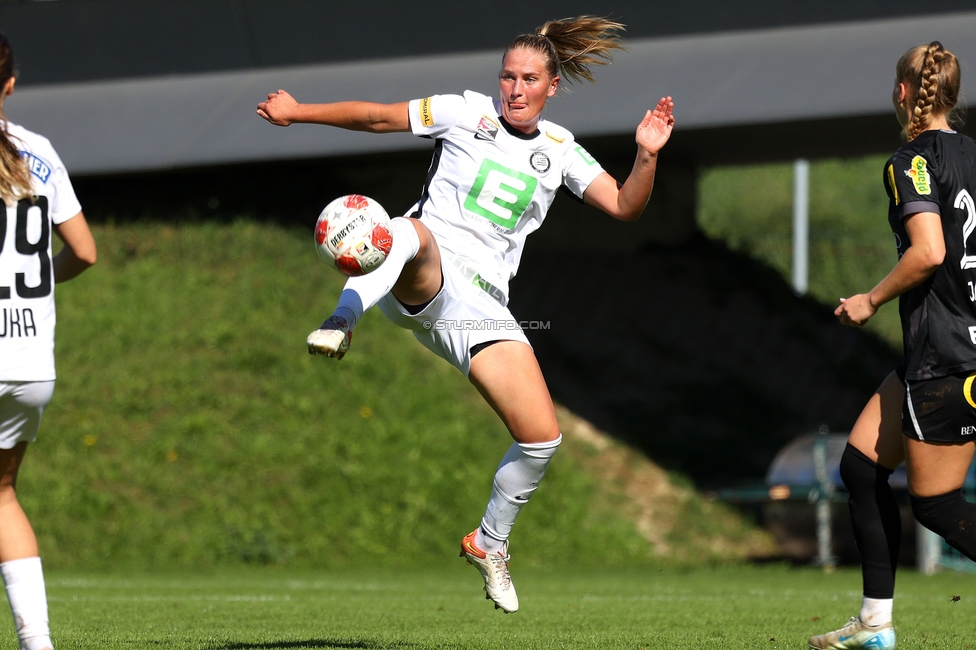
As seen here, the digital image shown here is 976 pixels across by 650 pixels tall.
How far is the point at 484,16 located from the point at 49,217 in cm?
1092

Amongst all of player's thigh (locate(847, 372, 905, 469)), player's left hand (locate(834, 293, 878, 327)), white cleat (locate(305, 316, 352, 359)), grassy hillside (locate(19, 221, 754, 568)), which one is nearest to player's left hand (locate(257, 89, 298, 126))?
white cleat (locate(305, 316, 352, 359))

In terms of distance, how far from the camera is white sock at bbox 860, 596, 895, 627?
502 centimetres

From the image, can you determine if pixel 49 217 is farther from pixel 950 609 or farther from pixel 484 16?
pixel 484 16

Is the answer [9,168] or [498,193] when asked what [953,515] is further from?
[9,168]

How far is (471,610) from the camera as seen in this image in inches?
315

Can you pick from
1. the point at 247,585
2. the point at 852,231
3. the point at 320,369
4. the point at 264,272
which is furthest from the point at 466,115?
the point at 852,231

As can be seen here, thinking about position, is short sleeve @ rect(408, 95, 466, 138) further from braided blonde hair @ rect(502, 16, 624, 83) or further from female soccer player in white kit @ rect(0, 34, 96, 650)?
female soccer player in white kit @ rect(0, 34, 96, 650)

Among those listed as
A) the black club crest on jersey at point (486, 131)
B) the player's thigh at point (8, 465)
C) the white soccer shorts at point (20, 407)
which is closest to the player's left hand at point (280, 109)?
the black club crest on jersey at point (486, 131)

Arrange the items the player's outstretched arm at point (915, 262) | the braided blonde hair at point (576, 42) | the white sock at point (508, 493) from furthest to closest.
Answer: the braided blonde hair at point (576, 42) → the white sock at point (508, 493) → the player's outstretched arm at point (915, 262)

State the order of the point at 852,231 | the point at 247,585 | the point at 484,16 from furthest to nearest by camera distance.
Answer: the point at 852,231, the point at 484,16, the point at 247,585

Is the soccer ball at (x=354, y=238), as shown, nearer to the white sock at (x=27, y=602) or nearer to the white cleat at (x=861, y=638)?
the white sock at (x=27, y=602)

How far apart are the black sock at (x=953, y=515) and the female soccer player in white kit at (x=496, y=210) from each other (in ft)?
5.24

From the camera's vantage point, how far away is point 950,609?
7.94 metres

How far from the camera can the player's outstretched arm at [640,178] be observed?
545 centimetres
